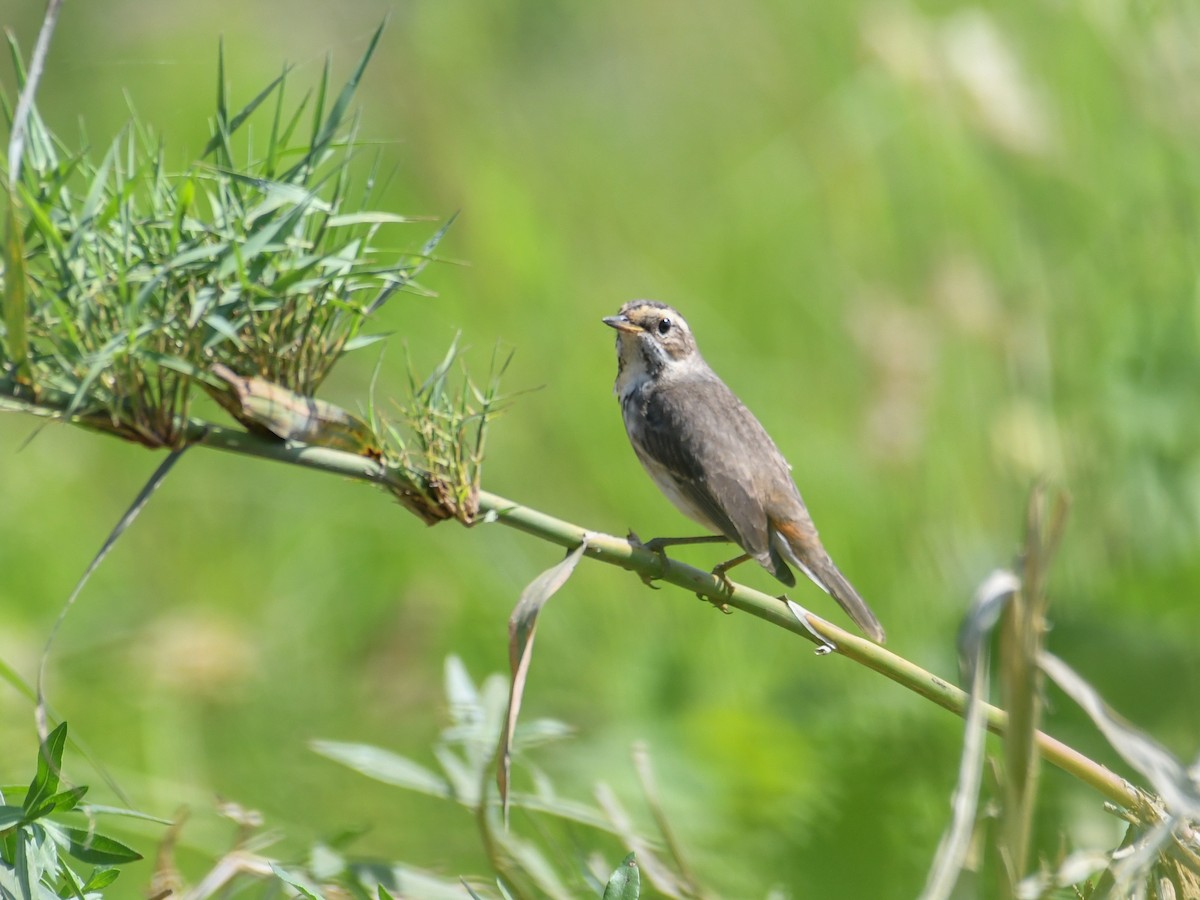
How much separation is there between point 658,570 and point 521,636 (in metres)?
0.17

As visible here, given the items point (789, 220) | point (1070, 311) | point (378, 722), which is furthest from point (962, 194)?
point (378, 722)

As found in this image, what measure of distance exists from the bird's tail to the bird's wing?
47 millimetres

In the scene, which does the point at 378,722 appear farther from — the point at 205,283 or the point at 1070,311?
the point at 205,283

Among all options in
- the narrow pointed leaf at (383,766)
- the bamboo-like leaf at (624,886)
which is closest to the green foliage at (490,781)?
the narrow pointed leaf at (383,766)

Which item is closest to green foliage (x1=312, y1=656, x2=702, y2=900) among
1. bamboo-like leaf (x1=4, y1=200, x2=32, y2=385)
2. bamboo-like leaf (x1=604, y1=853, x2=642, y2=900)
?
bamboo-like leaf (x1=604, y1=853, x2=642, y2=900)

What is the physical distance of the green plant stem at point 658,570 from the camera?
1062mm

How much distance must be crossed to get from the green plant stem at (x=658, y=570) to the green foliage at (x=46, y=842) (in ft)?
0.89

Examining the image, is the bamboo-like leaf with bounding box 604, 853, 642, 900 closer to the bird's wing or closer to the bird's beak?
the bird's wing

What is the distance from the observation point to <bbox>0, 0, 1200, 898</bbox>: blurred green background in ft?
8.47

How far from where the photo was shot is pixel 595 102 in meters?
5.20

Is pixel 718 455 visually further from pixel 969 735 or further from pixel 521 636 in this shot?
pixel 969 735

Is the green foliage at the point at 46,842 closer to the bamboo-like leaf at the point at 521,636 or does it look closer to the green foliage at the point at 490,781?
the bamboo-like leaf at the point at 521,636

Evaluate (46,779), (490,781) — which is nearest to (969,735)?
(46,779)

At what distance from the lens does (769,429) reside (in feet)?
11.1
